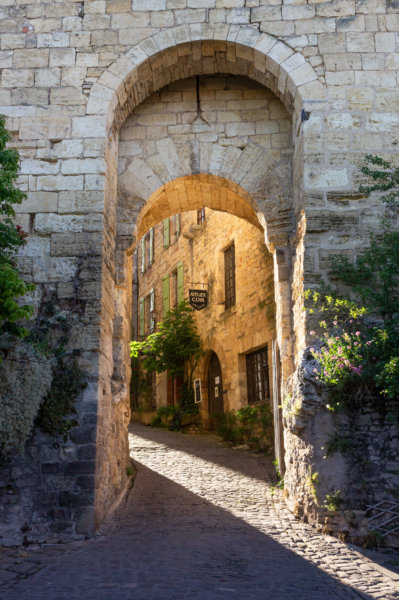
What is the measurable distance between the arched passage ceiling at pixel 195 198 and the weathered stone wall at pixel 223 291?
2136 mm

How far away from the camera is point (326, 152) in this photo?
6.45 metres

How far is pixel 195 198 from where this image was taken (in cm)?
804

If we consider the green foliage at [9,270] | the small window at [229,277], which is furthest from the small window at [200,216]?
the green foliage at [9,270]

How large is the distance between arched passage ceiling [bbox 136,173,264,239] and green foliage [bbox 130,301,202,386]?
585 cm

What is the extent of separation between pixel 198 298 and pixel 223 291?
3.04 ft

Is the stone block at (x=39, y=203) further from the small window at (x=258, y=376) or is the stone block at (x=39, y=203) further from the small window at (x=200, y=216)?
the small window at (x=200, y=216)

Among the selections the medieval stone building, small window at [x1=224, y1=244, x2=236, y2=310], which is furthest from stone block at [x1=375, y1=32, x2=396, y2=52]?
small window at [x1=224, y1=244, x2=236, y2=310]

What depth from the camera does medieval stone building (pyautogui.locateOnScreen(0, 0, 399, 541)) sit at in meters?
6.10

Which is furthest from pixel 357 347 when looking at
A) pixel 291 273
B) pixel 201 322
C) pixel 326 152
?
pixel 201 322

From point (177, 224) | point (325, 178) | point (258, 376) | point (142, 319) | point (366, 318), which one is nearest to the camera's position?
point (366, 318)

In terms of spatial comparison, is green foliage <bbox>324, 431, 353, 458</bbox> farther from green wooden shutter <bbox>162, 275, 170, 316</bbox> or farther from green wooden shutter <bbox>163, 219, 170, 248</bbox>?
green wooden shutter <bbox>163, 219, 170, 248</bbox>

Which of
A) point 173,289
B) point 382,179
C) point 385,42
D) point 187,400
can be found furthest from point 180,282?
point 382,179

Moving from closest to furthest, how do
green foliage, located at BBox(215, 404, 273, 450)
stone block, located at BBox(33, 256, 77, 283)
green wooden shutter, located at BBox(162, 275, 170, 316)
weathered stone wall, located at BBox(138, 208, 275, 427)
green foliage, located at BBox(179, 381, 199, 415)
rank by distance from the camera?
1. stone block, located at BBox(33, 256, 77, 283)
2. green foliage, located at BBox(215, 404, 273, 450)
3. weathered stone wall, located at BBox(138, 208, 275, 427)
4. green foliage, located at BBox(179, 381, 199, 415)
5. green wooden shutter, located at BBox(162, 275, 170, 316)

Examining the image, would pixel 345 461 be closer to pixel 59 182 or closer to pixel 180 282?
pixel 59 182
